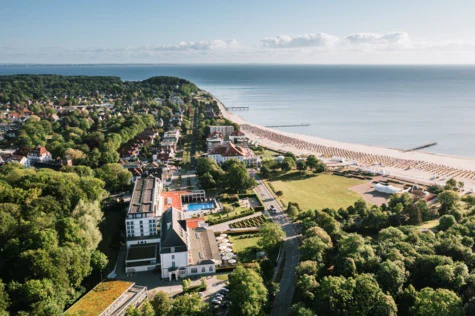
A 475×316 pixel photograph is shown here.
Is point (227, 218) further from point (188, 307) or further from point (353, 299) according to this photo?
point (353, 299)

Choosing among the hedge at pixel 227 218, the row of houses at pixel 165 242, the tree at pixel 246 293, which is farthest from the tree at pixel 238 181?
the tree at pixel 246 293

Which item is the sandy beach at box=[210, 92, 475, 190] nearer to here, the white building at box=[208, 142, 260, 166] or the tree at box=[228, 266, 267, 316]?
the white building at box=[208, 142, 260, 166]

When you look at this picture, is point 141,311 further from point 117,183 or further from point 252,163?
point 252,163

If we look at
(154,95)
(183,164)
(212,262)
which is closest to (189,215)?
(212,262)

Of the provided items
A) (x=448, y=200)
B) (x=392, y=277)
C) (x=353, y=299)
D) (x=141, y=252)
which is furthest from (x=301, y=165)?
(x=353, y=299)

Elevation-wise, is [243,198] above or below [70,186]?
below
